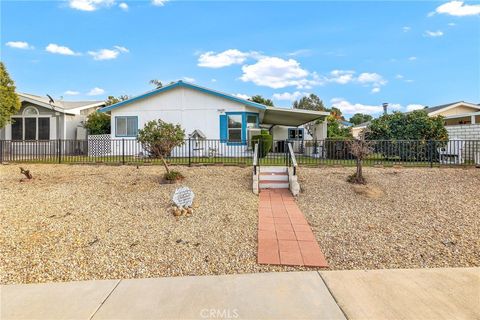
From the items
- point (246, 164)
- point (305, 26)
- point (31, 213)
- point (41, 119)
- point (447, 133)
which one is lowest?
point (31, 213)

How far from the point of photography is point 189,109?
15672mm

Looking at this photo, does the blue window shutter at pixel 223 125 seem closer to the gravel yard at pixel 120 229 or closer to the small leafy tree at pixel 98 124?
the gravel yard at pixel 120 229

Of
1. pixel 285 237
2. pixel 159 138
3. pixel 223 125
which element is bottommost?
pixel 285 237

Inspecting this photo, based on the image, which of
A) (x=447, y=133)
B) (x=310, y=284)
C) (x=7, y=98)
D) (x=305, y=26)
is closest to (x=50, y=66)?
(x=7, y=98)

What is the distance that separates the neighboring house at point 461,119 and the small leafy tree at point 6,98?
1887 cm

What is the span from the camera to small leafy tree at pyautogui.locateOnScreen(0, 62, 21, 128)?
14578 mm

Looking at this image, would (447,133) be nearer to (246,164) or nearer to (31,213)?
(246,164)

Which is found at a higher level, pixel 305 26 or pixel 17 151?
pixel 305 26

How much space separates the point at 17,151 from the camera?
13883 millimetres

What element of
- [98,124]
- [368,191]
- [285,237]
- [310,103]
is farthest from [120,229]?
[310,103]

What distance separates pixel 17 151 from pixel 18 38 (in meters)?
5.43

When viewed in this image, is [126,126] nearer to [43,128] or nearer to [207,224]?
[43,128]

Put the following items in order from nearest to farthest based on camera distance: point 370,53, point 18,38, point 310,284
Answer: point 310,284 → point 18,38 → point 370,53

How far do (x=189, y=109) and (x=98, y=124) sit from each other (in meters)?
7.39
